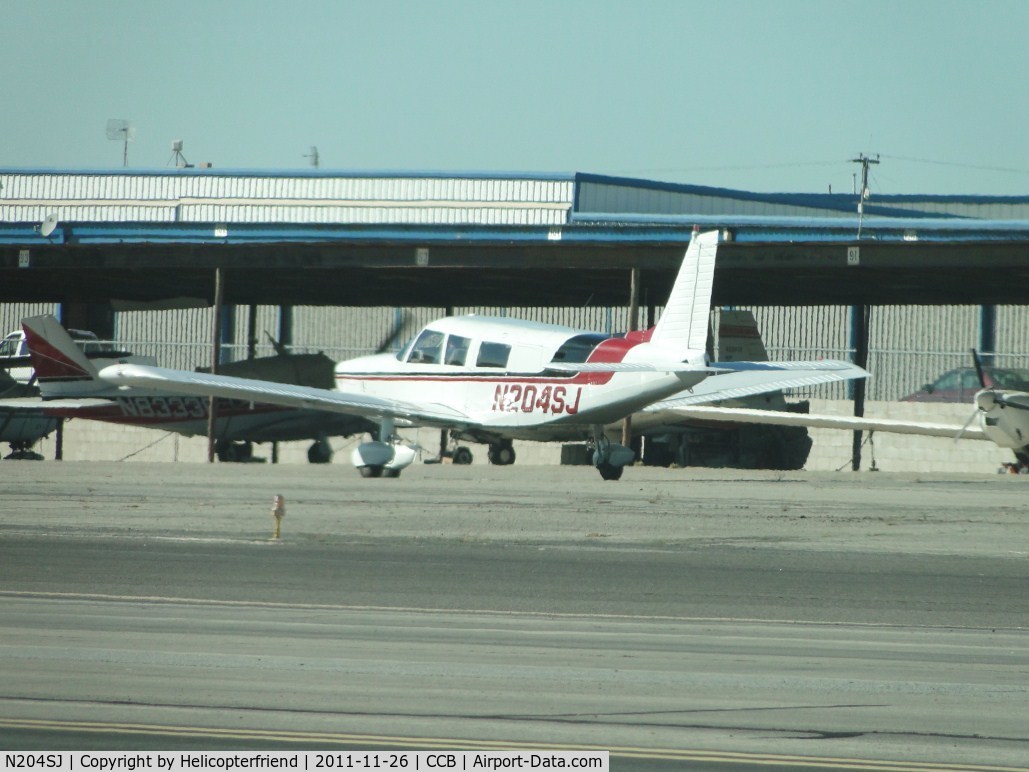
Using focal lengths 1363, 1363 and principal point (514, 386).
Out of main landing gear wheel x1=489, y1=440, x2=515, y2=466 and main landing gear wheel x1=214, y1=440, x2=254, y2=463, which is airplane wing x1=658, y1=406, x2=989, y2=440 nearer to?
main landing gear wheel x1=489, y1=440, x2=515, y2=466

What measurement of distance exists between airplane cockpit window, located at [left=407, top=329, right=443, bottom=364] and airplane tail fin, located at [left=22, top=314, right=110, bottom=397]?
7489mm

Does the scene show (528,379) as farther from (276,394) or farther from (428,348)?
(276,394)

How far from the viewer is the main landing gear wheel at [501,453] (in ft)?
89.2

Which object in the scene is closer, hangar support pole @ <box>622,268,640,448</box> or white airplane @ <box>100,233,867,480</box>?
white airplane @ <box>100,233,867,480</box>

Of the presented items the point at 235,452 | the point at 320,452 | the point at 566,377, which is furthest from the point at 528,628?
the point at 235,452

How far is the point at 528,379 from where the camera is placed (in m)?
22.2

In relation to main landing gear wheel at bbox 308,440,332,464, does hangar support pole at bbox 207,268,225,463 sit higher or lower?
higher

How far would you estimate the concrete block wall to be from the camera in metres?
29.4

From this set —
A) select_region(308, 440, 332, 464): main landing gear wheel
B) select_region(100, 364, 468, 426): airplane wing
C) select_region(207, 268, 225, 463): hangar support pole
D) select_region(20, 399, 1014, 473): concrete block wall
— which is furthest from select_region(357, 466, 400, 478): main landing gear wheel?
select_region(308, 440, 332, 464): main landing gear wheel

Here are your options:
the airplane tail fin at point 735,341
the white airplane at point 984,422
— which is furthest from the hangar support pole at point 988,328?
the white airplane at point 984,422

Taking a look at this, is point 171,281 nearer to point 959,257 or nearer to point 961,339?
point 959,257

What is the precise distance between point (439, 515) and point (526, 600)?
20.4 ft

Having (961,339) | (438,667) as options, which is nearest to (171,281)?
(961,339)

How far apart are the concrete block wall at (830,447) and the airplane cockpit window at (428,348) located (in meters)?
4.87
